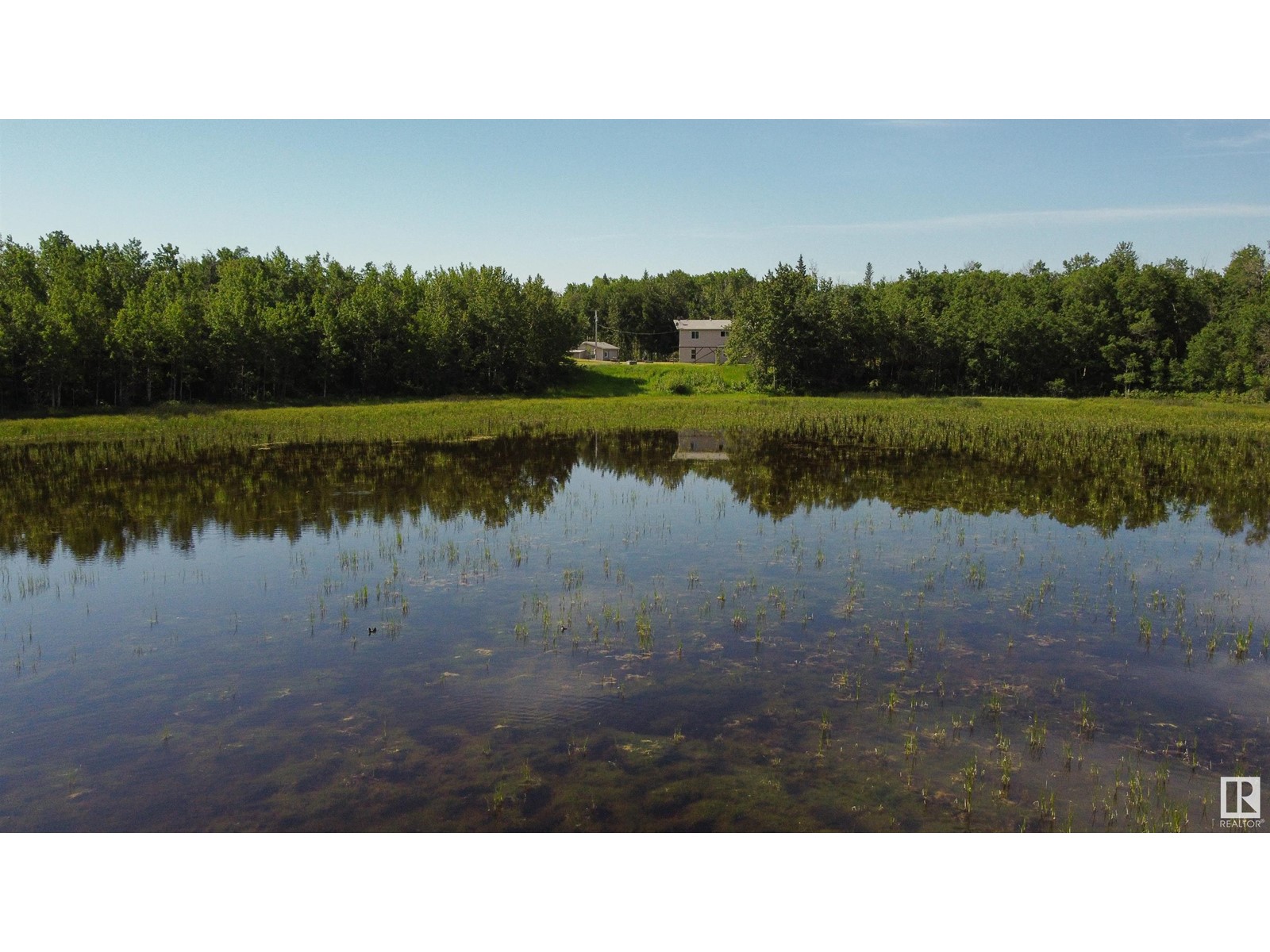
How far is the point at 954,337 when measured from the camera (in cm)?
7944

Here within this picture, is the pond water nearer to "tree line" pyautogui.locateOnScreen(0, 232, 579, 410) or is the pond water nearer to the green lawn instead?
"tree line" pyautogui.locateOnScreen(0, 232, 579, 410)

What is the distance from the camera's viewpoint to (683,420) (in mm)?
53438

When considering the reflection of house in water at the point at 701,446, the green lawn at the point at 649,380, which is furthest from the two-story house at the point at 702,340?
the reflection of house in water at the point at 701,446

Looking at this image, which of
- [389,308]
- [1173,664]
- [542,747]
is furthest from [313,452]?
[389,308]

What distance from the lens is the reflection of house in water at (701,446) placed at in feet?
116

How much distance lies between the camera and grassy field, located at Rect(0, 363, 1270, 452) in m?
41.3

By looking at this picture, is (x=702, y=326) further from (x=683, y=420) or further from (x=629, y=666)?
(x=629, y=666)

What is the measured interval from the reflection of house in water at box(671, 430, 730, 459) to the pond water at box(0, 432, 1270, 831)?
12380 millimetres

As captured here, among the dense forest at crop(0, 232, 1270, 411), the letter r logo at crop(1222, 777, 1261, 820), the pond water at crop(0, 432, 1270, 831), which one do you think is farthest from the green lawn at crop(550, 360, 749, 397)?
the letter r logo at crop(1222, 777, 1261, 820)

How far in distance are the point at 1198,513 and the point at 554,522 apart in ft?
56.8

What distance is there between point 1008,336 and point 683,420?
42488mm

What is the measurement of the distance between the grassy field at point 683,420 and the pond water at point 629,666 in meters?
19.1

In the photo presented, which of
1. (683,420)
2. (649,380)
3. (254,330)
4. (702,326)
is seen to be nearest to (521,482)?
(683,420)

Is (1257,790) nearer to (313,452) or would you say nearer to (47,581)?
(47,581)
